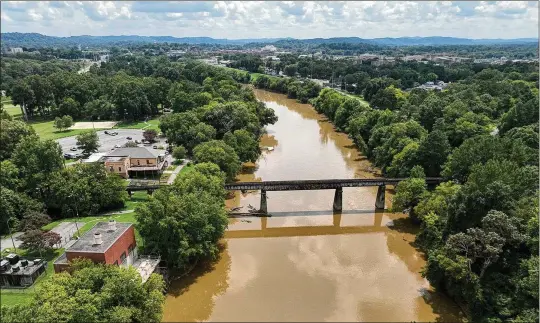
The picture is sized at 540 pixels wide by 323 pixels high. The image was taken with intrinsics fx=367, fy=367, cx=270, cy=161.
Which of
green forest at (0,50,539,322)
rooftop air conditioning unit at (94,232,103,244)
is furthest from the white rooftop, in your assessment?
rooftop air conditioning unit at (94,232,103,244)

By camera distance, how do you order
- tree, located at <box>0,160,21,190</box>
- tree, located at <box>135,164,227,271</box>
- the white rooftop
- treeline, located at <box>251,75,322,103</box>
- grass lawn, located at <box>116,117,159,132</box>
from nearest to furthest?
tree, located at <box>135,164,227,271</box> → tree, located at <box>0,160,21,190</box> → the white rooftop → grass lawn, located at <box>116,117,159,132</box> → treeline, located at <box>251,75,322,103</box>

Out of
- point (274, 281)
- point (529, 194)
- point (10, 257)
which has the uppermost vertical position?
point (529, 194)

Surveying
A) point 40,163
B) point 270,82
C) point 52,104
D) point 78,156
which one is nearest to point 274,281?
point 40,163

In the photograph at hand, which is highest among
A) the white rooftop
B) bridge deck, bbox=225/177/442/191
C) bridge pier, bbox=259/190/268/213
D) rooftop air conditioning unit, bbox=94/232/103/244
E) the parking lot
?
rooftop air conditioning unit, bbox=94/232/103/244

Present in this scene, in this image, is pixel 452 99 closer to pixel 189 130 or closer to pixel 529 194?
pixel 529 194

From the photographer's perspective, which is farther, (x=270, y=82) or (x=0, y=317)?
(x=270, y=82)

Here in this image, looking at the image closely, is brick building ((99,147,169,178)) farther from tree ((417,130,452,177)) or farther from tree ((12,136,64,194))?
tree ((417,130,452,177))
